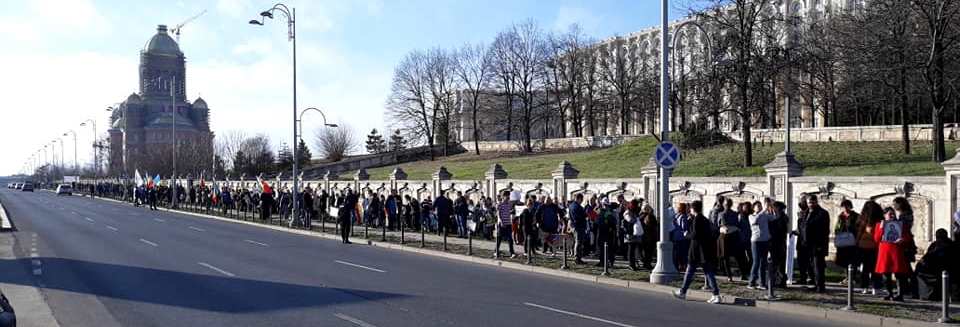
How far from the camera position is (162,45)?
535 ft

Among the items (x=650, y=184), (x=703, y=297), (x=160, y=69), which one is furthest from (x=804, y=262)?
(x=160, y=69)

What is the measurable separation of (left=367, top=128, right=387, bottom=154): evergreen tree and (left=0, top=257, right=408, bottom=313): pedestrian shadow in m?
90.8

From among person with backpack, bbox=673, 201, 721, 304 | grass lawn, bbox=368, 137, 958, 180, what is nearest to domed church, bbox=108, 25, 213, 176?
grass lawn, bbox=368, 137, 958, 180

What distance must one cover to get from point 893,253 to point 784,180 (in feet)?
23.0

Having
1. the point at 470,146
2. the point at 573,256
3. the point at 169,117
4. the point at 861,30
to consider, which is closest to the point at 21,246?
the point at 573,256

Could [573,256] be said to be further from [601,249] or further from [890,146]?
[890,146]

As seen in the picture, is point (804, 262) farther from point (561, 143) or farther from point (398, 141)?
point (398, 141)

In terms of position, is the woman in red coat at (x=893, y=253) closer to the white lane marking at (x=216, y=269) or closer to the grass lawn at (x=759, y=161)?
the white lane marking at (x=216, y=269)

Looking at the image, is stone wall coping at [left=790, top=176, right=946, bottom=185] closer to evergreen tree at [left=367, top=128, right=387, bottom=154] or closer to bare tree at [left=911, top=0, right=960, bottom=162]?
bare tree at [left=911, top=0, right=960, bottom=162]

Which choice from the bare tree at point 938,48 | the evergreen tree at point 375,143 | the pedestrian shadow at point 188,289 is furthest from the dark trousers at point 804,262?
the evergreen tree at point 375,143

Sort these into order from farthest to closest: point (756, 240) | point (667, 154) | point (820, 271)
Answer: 1. point (667, 154)
2. point (756, 240)
3. point (820, 271)

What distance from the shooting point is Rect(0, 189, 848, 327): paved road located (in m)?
11.5

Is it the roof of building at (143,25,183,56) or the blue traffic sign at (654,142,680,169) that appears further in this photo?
the roof of building at (143,25,183,56)

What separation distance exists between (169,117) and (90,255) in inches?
5424
